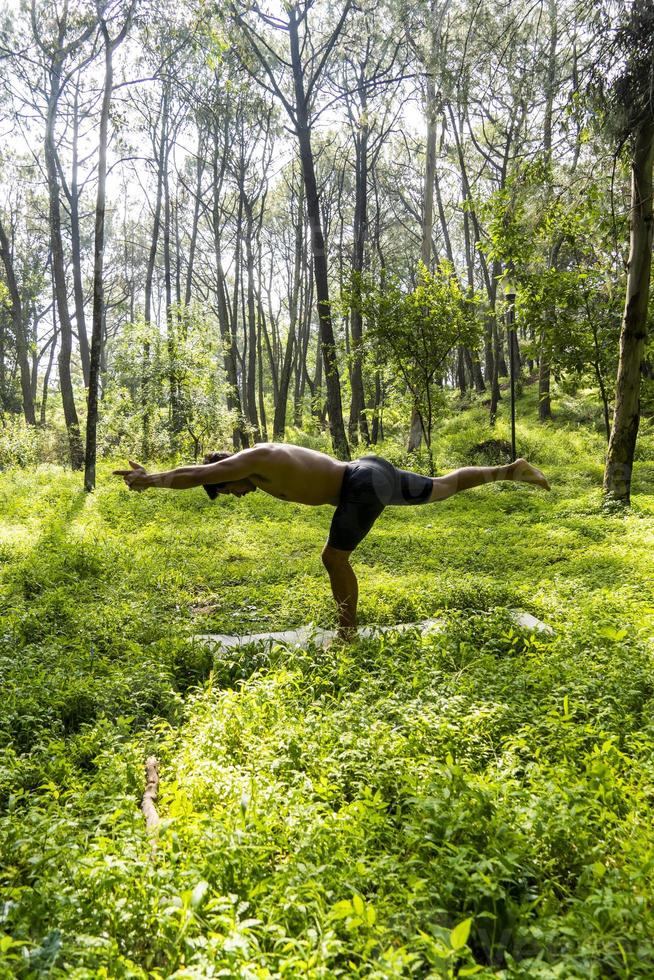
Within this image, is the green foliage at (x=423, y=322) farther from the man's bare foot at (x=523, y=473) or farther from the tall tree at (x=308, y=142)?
the man's bare foot at (x=523, y=473)

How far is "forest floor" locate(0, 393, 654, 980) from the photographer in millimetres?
1821

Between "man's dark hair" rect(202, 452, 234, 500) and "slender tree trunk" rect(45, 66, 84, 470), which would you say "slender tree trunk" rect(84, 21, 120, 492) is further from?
"man's dark hair" rect(202, 452, 234, 500)

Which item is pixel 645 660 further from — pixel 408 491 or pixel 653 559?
pixel 653 559

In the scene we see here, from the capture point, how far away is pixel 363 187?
18734mm

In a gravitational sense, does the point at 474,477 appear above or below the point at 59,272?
below

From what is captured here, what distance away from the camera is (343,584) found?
479cm

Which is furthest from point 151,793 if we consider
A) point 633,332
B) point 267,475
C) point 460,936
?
point 633,332

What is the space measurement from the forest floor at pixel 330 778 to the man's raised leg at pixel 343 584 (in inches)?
13.5

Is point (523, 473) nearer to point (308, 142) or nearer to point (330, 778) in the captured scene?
point (330, 778)

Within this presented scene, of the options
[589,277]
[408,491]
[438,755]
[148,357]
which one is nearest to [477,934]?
[438,755]

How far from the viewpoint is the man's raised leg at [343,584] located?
474cm

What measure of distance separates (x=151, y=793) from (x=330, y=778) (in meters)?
0.84

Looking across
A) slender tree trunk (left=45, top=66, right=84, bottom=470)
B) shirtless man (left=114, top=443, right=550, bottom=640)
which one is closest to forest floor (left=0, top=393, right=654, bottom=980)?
shirtless man (left=114, top=443, right=550, bottom=640)

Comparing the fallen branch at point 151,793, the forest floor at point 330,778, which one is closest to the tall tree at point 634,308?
the forest floor at point 330,778
